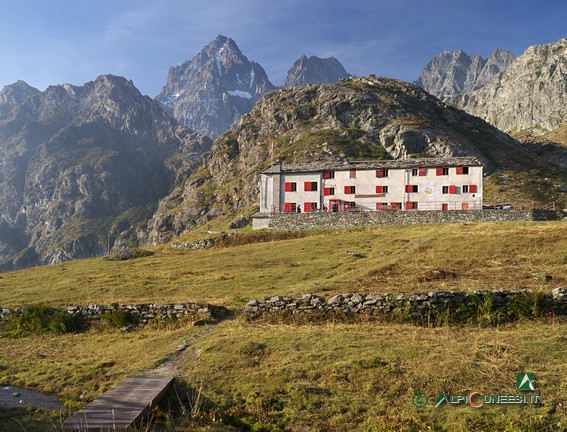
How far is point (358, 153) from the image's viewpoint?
150m

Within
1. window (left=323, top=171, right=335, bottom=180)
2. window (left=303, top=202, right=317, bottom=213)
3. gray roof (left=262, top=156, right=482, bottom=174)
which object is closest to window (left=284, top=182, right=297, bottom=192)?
gray roof (left=262, top=156, right=482, bottom=174)

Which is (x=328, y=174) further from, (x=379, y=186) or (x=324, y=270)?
(x=324, y=270)

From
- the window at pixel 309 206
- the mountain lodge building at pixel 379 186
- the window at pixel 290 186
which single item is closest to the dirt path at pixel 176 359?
the mountain lodge building at pixel 379 186

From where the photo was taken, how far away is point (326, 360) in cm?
1397

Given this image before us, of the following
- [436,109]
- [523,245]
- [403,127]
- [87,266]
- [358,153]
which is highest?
[436,109]

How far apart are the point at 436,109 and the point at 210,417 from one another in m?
212

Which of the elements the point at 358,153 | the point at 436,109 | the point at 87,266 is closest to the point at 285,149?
the point at 358,153

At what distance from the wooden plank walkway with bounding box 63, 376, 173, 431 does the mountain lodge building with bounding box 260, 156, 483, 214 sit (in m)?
59.8

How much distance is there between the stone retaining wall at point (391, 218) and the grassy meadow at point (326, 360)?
26548 mm

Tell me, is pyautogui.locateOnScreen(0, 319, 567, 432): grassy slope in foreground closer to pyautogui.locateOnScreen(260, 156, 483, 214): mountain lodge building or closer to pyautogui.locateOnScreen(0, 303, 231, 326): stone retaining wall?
pyautogui.locateOnScreen(0, 303, 231, 326): stone retaining wall

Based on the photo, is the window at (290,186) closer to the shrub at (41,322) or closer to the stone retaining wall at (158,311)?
the stone retaining wall at (158,311)

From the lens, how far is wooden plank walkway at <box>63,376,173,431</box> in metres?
9.70

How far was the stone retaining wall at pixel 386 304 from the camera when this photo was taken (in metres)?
18.3

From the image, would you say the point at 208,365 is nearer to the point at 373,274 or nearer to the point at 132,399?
the point at 132,399
